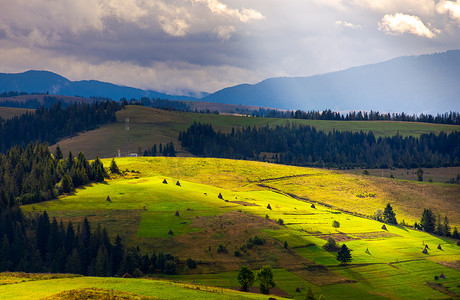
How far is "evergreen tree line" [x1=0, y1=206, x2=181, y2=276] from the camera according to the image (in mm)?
104438

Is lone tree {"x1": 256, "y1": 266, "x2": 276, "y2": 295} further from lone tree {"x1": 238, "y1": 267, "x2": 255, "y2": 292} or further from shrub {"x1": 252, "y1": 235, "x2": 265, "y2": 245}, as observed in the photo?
shrub {"x1": 252, "y1": 235, "x2": 265, "y2": 245}

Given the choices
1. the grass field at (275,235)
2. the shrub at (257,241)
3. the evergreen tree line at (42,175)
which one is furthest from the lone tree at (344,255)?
the evergreen tree line at (42,175)

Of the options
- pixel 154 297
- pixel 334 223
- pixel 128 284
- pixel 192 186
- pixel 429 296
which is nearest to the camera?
pixel 154 297

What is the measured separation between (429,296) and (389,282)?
355 inches

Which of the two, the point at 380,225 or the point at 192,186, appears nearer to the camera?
the point at 380,225

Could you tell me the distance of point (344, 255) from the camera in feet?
379

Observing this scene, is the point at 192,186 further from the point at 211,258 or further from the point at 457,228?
the point at 457,228

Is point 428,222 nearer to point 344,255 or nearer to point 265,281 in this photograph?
point 344,255

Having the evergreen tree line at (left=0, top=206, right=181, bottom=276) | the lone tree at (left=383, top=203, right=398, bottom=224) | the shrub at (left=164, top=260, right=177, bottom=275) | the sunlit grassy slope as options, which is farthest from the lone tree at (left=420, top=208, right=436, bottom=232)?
the sunlit grassy slope

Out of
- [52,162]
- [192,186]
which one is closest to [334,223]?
Result: [192,186]

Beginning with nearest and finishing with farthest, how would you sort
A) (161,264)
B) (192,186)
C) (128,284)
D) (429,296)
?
(128,284)
(429,296)
(161,264)
(192,186)

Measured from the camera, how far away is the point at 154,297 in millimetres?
62219

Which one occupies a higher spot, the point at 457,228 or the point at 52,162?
the point at 52,162

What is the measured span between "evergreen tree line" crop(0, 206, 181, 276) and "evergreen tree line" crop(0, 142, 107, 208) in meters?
22.5
